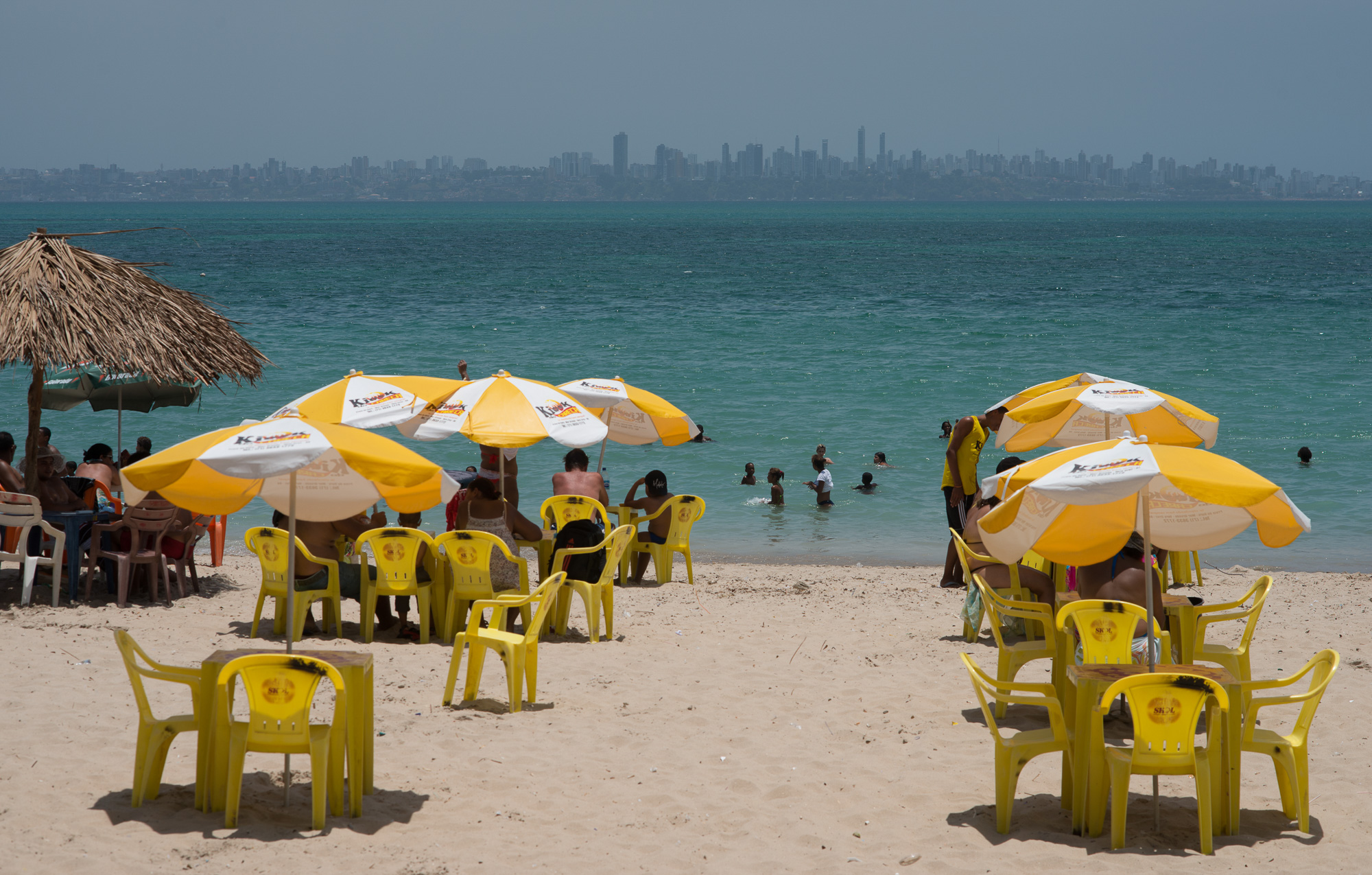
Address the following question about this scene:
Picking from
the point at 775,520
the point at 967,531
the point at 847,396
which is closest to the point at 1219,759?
the point at 967,531

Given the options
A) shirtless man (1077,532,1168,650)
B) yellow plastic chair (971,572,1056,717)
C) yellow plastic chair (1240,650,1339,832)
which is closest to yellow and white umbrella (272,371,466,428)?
yellow plastic chair (971,572,1056,717)

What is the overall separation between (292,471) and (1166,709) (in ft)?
12.3

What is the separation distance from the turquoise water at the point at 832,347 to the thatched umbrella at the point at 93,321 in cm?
518

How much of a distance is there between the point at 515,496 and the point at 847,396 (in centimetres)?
1453

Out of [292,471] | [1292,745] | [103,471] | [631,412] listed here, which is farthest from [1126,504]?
[103,471]

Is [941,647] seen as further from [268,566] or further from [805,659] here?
[268,566]

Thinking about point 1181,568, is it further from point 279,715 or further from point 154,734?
point 154,734

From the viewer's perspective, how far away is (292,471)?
204 inches

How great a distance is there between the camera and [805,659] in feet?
25.1

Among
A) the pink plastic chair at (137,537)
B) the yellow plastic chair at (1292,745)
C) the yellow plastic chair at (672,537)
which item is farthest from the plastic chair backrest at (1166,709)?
the pink plastic chair at (137,537)

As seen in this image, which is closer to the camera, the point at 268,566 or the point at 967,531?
the point at 268,566

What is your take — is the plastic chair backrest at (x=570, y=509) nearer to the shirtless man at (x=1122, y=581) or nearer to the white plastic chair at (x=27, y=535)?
the white plastic chair at (x=27, y=535)

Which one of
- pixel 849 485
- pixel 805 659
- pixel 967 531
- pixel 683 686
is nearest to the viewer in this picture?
pixel 683 686

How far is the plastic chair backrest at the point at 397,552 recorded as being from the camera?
24.9 ft
